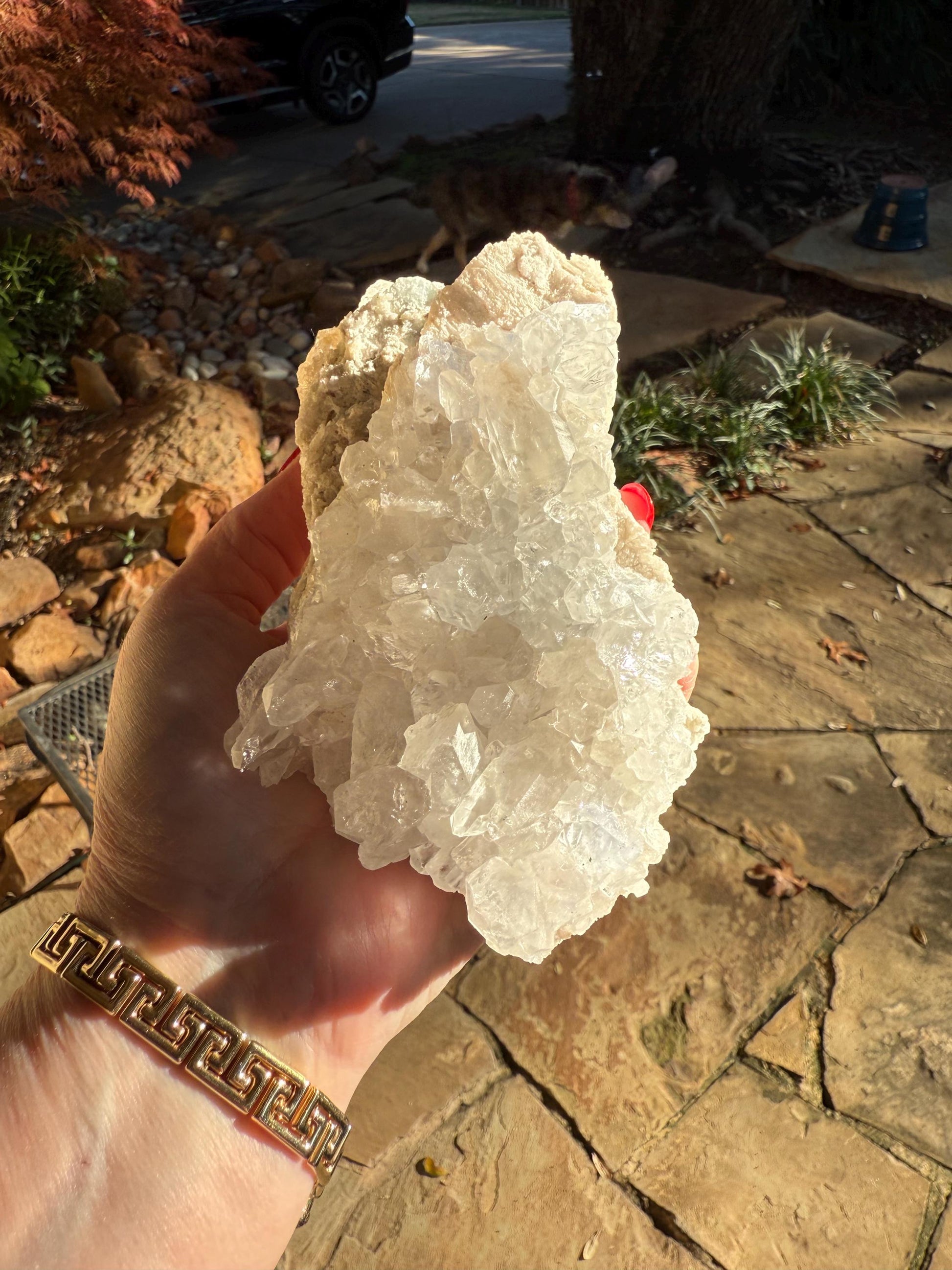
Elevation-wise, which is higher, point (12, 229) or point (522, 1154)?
point (12, 229)

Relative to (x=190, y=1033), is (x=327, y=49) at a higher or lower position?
higher

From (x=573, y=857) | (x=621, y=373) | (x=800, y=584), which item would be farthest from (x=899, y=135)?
(x=573, y=857)

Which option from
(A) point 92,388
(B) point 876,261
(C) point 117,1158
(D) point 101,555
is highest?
(A) point 92,388

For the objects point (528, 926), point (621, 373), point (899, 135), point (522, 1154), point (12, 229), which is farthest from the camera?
point (899, 135)

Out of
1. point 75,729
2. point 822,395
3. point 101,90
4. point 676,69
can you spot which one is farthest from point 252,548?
point 676,69

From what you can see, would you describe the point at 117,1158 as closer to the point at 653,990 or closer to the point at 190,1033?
the point at 190,1033

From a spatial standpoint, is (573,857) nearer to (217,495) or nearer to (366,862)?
(366,862)

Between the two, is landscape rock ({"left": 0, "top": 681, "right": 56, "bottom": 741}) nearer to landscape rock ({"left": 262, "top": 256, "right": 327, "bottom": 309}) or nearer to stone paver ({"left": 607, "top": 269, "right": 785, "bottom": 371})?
landscape rock ({"left": 262, "top": 256, "right": 327, "bottom": 309})
